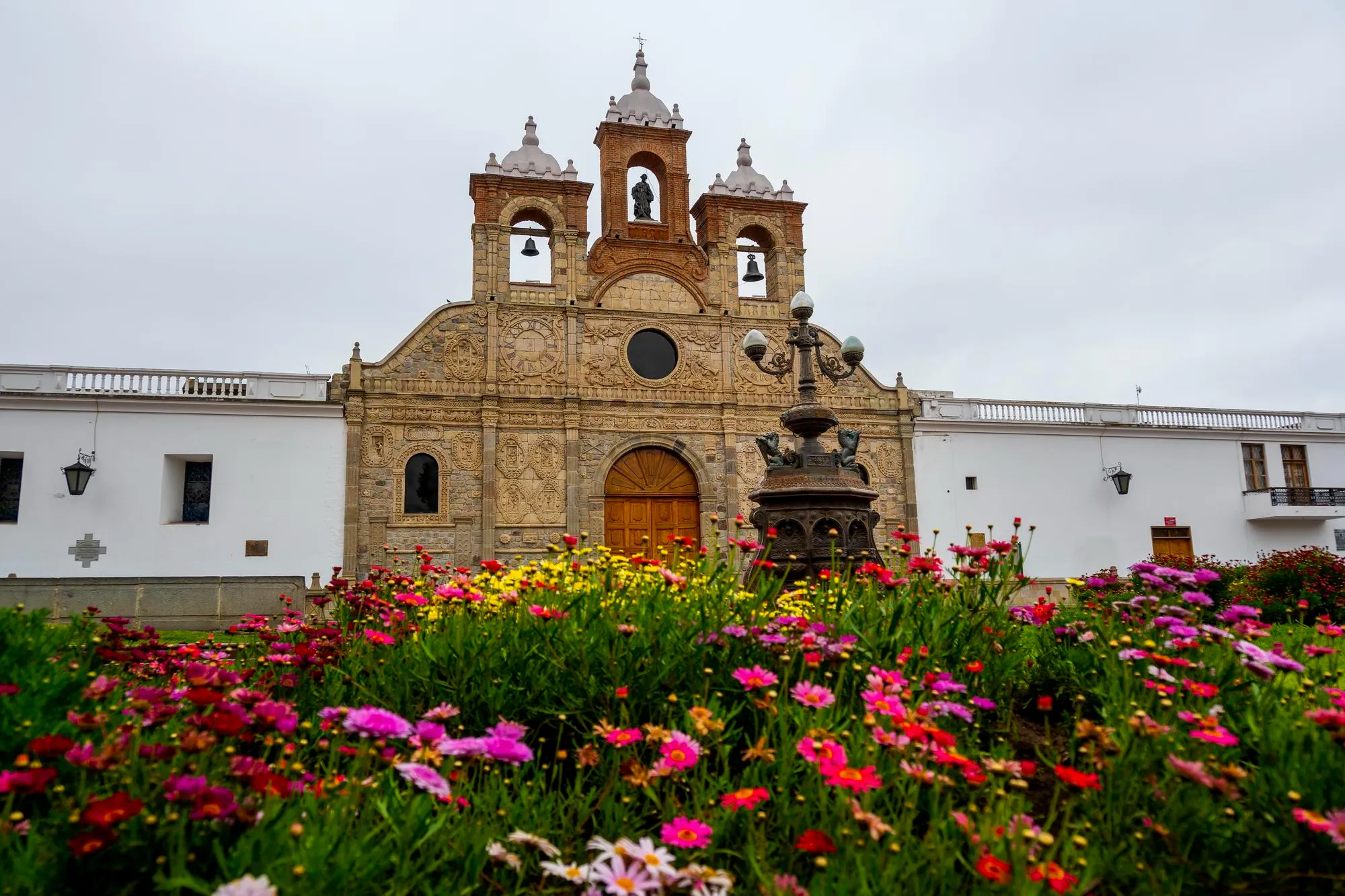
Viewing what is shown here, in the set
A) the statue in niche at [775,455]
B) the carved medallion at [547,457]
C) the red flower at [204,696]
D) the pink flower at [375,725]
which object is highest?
the carved medallion at [547,457]

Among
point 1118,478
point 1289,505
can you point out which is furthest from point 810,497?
point 1289,505

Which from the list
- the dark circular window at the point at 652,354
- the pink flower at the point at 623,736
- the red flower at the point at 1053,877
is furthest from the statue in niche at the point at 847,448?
the dark circular window at the point at 652,354

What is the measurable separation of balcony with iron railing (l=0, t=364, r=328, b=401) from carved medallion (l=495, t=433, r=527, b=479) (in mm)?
4389

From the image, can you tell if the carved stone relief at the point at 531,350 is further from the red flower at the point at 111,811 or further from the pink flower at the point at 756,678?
the red flower at the point at 111,811

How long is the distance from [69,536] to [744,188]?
739 inches

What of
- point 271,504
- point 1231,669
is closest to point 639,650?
point 1231,669

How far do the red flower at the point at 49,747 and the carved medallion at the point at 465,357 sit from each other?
63.6 feet

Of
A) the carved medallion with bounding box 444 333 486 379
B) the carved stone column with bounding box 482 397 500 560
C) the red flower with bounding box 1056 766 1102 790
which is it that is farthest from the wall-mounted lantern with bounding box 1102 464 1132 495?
the red flower with bounding box 1056 766 1102 790

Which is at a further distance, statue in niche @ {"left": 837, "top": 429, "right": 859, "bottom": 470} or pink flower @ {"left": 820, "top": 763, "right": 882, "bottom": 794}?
statue in niche @ {"left": 837, "top": 429, "right": 859, "bottom": 470}

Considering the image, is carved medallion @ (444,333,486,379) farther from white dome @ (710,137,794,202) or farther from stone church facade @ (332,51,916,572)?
white dome @ (710,137,794,202)

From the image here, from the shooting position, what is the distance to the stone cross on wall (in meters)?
17.8

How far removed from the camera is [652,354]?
878 inches

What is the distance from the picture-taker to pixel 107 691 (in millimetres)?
2836

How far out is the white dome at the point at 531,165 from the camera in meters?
22.2
